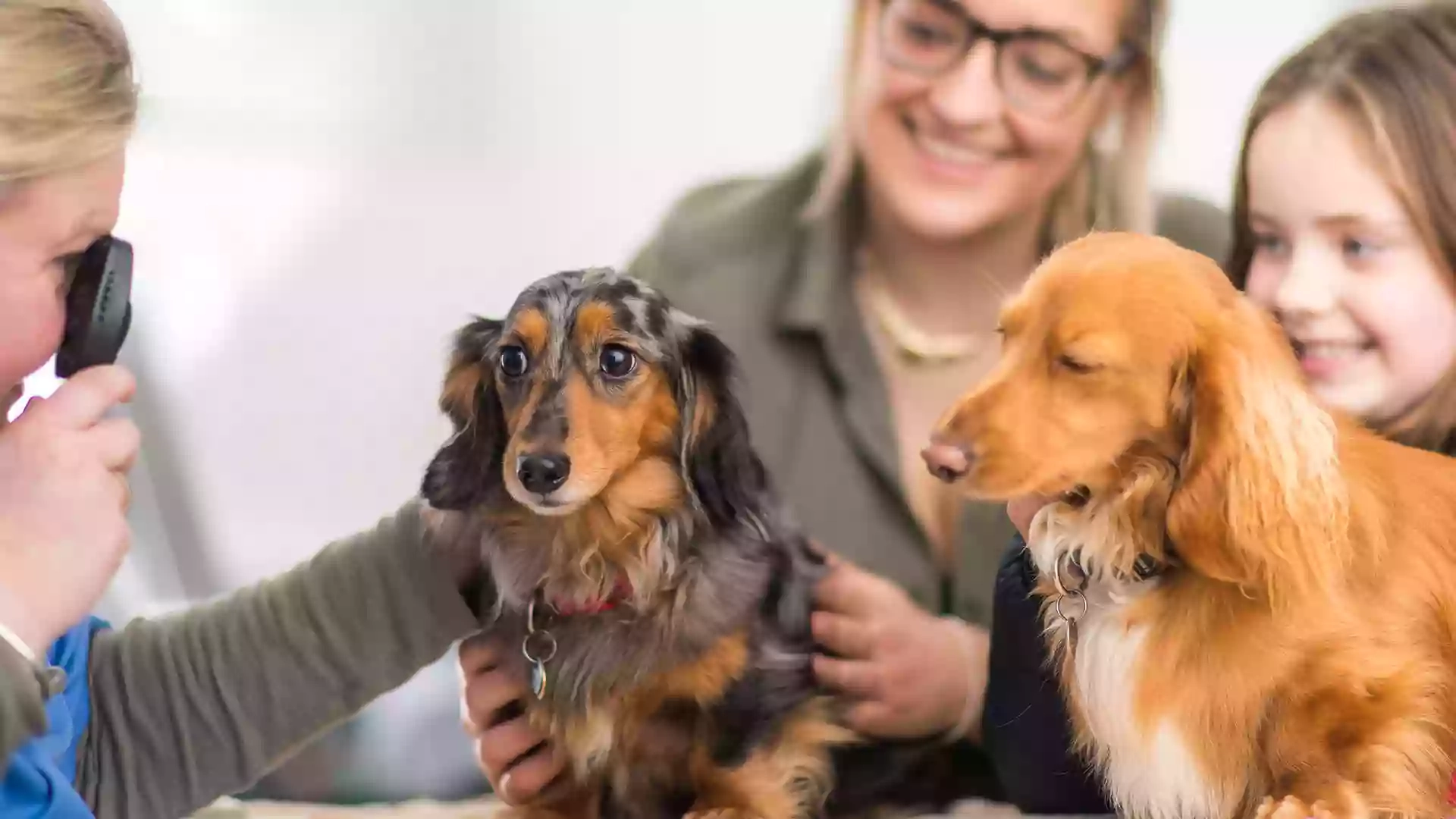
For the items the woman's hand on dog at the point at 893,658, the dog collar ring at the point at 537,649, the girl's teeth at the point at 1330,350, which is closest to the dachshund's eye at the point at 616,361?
the dog collar ring at the point at 537,649

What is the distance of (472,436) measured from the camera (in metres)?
0.94

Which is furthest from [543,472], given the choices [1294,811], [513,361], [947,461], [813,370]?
[1294,811]

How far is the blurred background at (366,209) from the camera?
1.21 meters

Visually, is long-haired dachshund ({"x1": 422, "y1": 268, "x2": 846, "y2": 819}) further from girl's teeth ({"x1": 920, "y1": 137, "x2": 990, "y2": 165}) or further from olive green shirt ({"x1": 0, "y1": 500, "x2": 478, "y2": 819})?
girl's teeth ({"x1": 920, "y1": 137, "x2": 990, "y2": 165})

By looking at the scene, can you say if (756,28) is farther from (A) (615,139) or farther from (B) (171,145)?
(B) (171,145)

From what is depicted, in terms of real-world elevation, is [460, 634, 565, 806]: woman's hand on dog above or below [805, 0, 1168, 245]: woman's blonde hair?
below

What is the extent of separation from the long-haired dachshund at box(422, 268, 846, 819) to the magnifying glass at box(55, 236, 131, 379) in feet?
0.85

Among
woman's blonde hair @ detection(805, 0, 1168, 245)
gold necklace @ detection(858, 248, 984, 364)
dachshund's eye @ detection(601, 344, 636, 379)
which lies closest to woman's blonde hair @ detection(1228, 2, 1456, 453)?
woman's blonde hair @ detection(805, 0, 1168, 245)

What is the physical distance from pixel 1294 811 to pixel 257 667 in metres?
0.82

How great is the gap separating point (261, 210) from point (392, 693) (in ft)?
1.80

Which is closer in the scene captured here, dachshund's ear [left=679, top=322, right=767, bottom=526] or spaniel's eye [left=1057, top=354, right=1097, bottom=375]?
spaniel's eye [left=1057, top=354, right=1097, bottom=375]

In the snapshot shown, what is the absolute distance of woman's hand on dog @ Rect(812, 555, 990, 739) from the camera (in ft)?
3.46

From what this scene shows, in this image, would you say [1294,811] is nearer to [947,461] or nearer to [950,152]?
[947,461]

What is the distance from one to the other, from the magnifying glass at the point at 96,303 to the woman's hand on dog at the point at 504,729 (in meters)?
0.40
